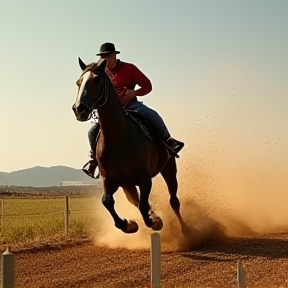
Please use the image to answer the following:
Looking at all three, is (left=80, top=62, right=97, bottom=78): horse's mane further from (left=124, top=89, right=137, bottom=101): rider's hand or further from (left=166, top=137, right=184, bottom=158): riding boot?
(left=166, top=137, right=184, bottom=158): riding boot

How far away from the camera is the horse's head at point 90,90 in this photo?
23.5ft

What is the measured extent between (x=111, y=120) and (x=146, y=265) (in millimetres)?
2340

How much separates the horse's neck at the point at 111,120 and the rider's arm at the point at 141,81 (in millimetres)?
1024

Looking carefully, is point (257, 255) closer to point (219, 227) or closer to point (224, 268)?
point (224, 268)

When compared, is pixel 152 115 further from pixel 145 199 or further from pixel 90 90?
pixel 90 90

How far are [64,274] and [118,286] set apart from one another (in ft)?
4.43

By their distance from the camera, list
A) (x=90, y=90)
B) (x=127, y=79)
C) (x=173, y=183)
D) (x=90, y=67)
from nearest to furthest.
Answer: (x=90, y=90)
(x=90, y=67)
(x=127, y=79)
(x=173, y=183)

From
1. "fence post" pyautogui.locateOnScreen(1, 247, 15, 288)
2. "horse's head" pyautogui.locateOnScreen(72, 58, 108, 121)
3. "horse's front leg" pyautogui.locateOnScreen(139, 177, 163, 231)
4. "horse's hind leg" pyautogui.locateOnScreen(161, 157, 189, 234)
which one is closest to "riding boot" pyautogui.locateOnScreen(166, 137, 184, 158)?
"horse's front leg" pyautogui.locateOnScreen(139, 177, 163, 231)

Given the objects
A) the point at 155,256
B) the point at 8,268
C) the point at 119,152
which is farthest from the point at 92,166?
the point at 8,268

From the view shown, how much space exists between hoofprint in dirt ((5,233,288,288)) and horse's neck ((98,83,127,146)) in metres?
1.96

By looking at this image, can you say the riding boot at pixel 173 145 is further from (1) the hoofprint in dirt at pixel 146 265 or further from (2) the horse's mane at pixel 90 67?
(2) the horse's mane at pixel 90 67

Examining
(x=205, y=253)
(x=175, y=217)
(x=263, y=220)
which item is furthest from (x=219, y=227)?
(x=263, y=220)

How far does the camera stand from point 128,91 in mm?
9367

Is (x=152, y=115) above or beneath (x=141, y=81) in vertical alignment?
beneath
